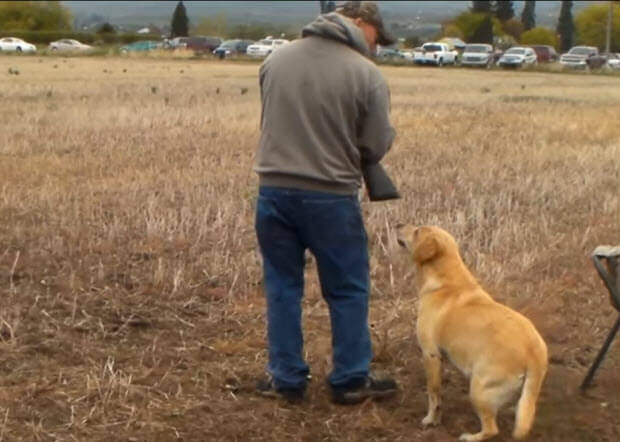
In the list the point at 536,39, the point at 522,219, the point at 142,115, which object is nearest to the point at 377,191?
the point at 522,219

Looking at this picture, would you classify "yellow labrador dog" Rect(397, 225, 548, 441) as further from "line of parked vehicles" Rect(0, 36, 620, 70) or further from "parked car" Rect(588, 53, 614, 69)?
"parked car" Rect(588, 53, 614, 69)

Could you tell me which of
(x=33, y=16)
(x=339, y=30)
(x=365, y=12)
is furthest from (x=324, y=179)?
(x=33, y=16)

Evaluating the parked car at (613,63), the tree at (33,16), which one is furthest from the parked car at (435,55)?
the tree at (33,16)

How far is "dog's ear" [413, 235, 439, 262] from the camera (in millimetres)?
5625

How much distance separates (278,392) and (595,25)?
108835 millimetres

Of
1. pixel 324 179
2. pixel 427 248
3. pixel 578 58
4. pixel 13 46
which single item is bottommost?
pixel 578 58

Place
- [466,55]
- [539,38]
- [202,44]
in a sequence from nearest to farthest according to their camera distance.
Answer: [466,55] < [202,44] < [539,38]

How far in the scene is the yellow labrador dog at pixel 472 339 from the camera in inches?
199

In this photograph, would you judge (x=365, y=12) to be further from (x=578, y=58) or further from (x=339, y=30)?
(x=578, y=58)

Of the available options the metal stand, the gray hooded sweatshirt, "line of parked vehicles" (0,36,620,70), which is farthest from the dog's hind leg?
"line of parked vehicles" (0,36,620,70)

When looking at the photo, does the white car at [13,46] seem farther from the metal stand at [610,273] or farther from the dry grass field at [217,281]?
the metal stand at [610,273]

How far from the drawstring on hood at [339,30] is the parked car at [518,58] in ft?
196

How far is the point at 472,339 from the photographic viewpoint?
5215mm

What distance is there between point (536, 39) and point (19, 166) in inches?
4021
